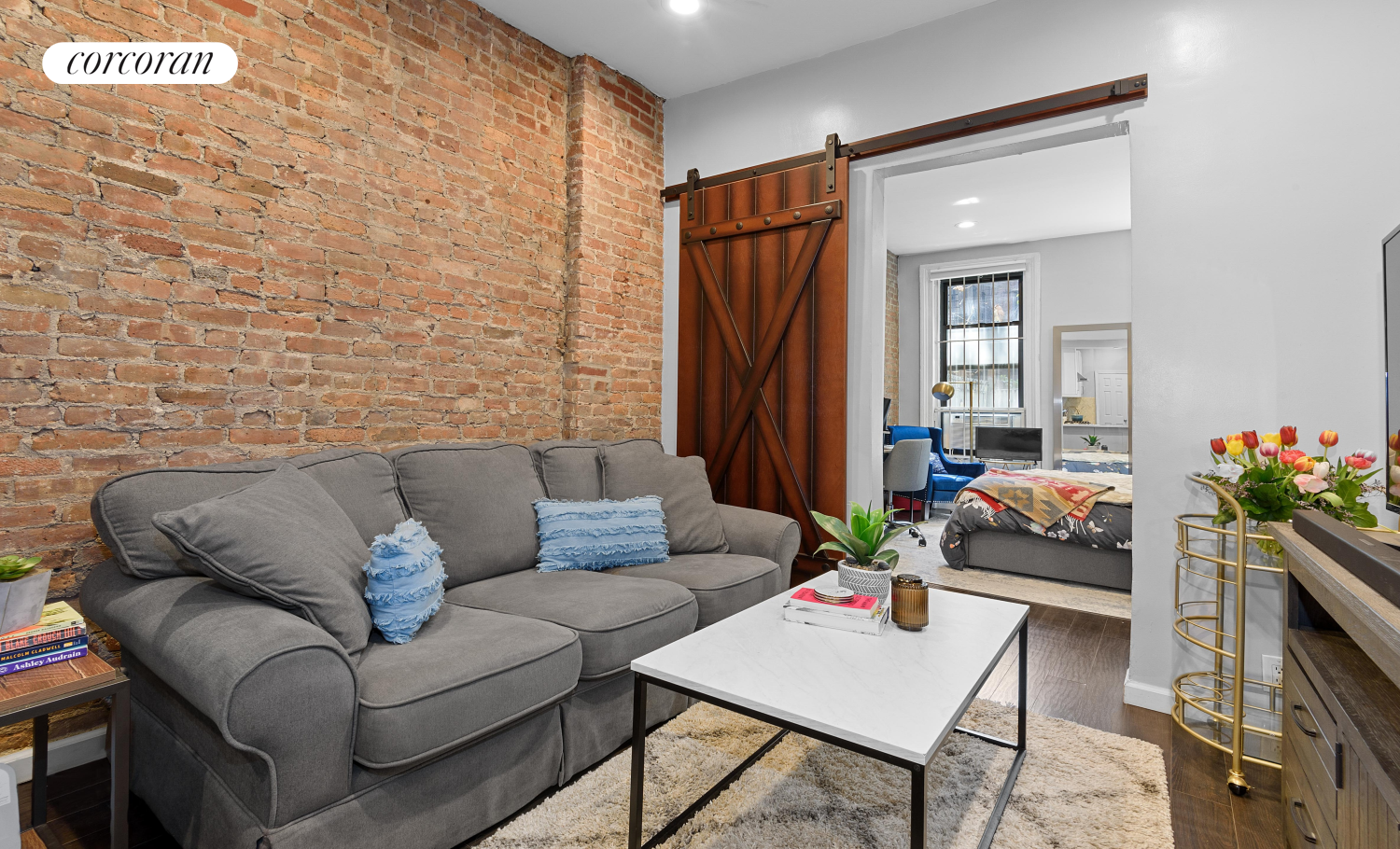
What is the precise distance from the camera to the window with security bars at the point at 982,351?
741cm

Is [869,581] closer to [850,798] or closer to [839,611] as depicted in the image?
[839,611]

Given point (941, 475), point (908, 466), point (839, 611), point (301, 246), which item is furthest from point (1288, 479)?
point (941, 475)

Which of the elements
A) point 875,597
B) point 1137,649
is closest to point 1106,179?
point 1137,649

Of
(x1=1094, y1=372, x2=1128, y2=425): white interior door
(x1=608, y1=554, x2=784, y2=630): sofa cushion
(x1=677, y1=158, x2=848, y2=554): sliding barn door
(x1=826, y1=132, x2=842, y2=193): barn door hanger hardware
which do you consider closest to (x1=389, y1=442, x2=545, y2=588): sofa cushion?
(x1=608, y1=554, x2=784, y2=630): sofa cushion

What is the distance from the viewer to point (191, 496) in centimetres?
189

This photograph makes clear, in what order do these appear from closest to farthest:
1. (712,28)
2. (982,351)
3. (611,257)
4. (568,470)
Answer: (568,470), (712,28), (611,257), (982,351)

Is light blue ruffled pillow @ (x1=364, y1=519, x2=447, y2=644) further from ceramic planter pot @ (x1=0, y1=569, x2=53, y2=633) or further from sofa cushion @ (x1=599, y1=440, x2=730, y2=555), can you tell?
sofa cushion @ (x1=599, y1=440, x2=730, y2=555)

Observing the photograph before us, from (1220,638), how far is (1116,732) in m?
0.48

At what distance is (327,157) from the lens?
265 centimetres

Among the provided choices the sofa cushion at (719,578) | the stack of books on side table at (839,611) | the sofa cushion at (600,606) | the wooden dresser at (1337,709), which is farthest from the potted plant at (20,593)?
the wooden dresser at (1337,709)

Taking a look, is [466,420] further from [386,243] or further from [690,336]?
[690,336]

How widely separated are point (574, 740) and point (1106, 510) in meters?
3.67

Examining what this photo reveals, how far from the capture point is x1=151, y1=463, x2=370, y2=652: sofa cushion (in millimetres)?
1550

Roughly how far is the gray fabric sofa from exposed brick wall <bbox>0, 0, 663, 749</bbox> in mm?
403
